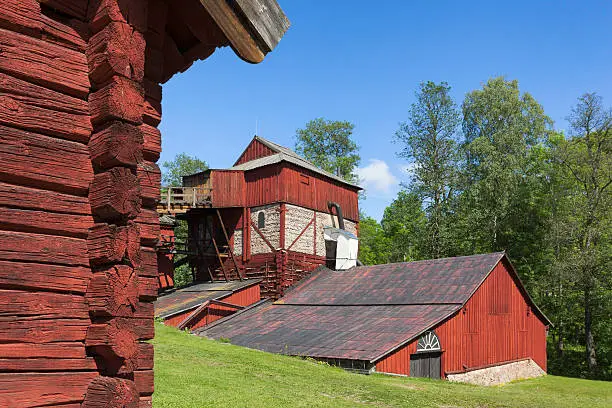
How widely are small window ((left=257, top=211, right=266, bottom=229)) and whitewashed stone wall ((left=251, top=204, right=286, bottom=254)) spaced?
14cm

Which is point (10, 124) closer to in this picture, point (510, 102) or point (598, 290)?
point (598, 290)

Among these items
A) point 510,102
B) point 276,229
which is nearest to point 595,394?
point 276,229

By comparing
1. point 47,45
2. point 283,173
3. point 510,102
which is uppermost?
point 510,102

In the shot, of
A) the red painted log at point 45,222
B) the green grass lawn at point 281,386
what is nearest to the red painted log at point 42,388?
the red painted log at point 45,222

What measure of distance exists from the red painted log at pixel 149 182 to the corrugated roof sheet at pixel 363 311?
17184 mm

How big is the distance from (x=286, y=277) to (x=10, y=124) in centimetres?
3179

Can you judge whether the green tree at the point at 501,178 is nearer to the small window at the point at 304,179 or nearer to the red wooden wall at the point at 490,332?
the red wooden wall at the point at 490,332

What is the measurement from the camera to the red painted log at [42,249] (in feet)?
13.6

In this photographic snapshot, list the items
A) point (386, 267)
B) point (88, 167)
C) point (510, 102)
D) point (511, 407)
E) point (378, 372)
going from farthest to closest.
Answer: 1. point (510, 102)
2. point (386, 267)
3. point (378, 372)
4. point (511, 407)
5. point (88, 167)

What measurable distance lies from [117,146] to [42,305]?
1302 millimetres

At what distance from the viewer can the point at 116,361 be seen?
14.4 feet

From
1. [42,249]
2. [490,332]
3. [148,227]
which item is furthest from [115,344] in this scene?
[490,332]

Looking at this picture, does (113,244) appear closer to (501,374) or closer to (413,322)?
(413,322)

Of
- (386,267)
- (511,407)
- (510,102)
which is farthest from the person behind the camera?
(510,102)
